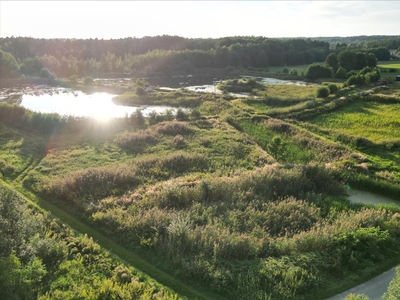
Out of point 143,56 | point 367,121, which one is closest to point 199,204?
point 367,121

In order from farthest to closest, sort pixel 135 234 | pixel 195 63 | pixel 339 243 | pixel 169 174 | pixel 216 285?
pixel 195 63 < pixel 169 174 < pixel 135 234 < pixel 339 243 < pixel 216 285

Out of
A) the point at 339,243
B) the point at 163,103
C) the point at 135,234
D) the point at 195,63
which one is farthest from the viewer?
the point at 195,63

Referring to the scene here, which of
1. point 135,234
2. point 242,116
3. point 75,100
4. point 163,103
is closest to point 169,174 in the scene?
point 135,234

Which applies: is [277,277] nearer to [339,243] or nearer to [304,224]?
[339,243]

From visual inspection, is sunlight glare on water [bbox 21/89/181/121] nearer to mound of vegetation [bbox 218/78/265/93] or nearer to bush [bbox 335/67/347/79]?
mound of vegetation [bbox 218/78/265/93]

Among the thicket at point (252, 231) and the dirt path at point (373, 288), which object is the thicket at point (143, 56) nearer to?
the thicket at point (252, 231)

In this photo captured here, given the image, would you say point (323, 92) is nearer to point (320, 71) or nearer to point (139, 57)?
point (320, 71)
